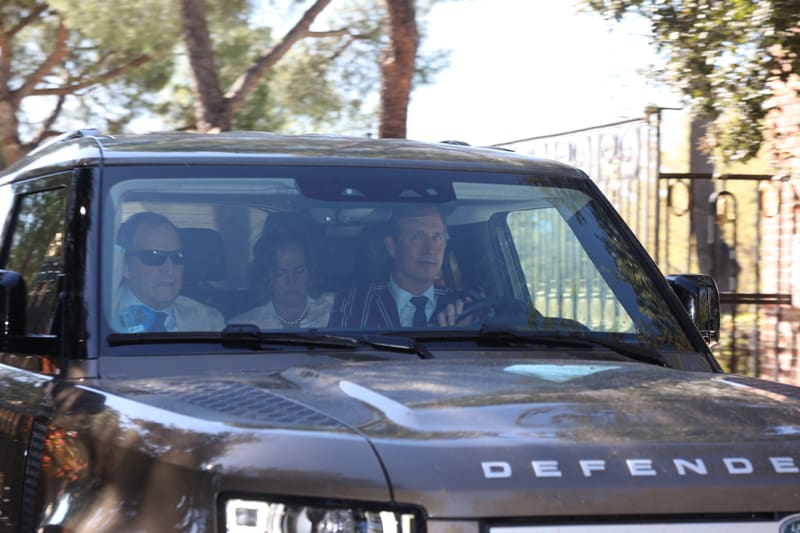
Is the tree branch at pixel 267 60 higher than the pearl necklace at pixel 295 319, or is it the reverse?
the tree branch at pixel 267 60

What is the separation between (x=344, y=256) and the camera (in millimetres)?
3881

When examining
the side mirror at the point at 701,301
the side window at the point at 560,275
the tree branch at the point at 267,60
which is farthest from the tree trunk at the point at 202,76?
the side mirror at the point at 701,301

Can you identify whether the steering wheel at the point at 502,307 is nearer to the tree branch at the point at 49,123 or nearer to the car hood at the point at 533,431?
the car hood at the point at 533,431

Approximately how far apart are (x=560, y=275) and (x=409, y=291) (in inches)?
33.3

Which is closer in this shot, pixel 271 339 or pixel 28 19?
pixel 271 339

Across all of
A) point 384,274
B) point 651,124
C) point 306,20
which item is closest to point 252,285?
point 384,274

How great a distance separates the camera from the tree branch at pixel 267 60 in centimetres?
1512

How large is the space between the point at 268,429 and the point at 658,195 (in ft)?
29.0

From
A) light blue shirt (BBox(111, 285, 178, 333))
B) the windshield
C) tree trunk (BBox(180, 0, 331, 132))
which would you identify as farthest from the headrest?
tree trunk (BBox(180, 0, 331, 132))

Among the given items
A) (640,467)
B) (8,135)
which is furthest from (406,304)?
(8,135)

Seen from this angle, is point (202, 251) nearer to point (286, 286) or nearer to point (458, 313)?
point (286, 286)

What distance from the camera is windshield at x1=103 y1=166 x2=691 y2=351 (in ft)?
12.1

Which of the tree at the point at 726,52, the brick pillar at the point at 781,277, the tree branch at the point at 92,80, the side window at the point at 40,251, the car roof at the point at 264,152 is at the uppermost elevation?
the tree branch at the point at 92,80

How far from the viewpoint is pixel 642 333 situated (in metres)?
3.96
